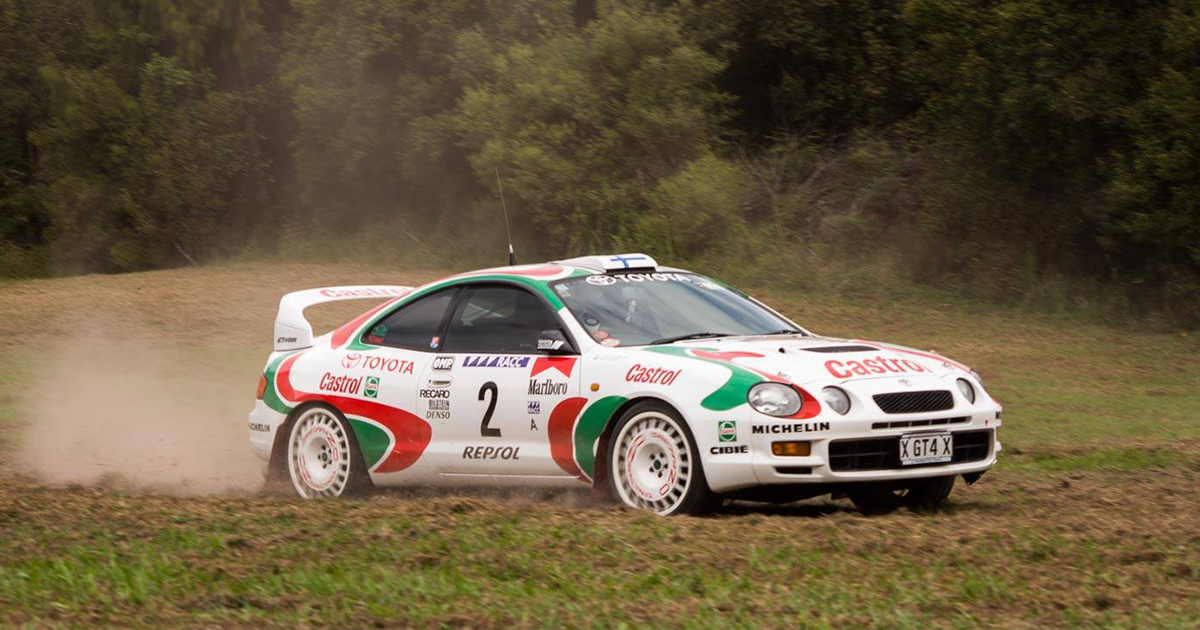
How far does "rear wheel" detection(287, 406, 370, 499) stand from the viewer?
9.66 metres

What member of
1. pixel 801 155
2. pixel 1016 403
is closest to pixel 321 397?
pixel 1016 403

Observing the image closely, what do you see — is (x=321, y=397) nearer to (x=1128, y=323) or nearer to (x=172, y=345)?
(x=172, y=345)

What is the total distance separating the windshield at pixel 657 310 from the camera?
8914mm

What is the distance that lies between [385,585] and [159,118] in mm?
29457

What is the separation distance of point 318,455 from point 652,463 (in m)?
2.59

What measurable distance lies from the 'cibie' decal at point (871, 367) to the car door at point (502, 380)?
143cm

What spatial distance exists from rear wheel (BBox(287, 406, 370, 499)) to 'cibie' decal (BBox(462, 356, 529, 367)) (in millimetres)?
999

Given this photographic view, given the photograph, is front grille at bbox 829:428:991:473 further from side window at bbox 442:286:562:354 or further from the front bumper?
side window at bbox 442:286:562:354

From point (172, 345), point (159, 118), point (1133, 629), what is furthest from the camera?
point (159, 118)

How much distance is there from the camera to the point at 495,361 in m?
9.09

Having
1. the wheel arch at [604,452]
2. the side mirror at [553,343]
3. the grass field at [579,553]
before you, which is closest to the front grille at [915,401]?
the grass field at [579,553]

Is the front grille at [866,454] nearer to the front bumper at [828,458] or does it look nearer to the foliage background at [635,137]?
the front bumper at [828,458]

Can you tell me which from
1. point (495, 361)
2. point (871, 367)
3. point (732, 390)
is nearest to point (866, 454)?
point (871, 367)

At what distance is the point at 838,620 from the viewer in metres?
5.57
